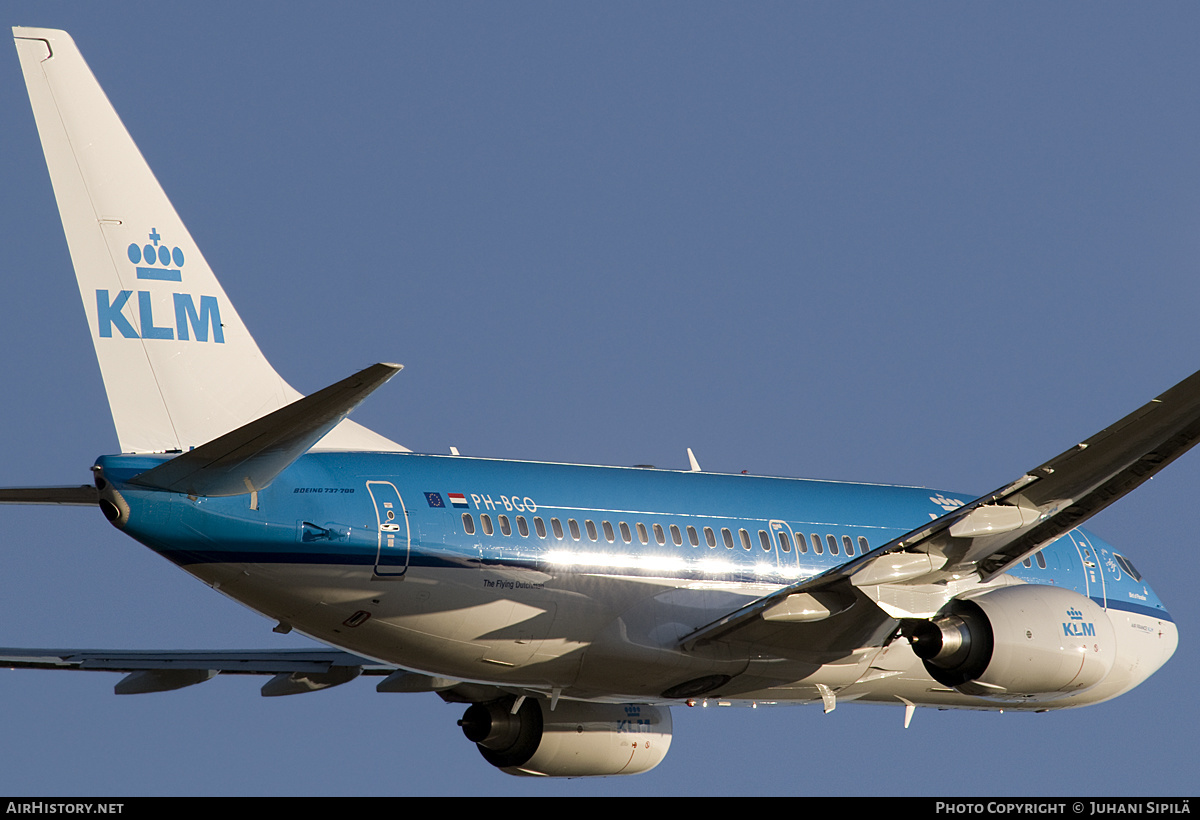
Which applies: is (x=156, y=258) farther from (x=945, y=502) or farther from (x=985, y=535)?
(x=945, y=502)

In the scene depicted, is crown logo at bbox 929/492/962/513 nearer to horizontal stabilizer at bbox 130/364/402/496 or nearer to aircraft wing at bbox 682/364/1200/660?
aircraft wing at bbox 682/364/1200/660

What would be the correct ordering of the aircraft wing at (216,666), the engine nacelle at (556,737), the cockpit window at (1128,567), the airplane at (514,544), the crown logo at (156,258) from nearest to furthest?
the airplane at (514,544) → the crown logo at (156,258) → the aircraft wing at (216,666) → the engine nacelle at (556,737) → the cockpit window at (1128,567)

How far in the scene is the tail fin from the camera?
62.5 ft

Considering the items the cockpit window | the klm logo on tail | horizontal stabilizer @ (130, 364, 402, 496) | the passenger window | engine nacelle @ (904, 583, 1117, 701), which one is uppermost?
the cockpit window

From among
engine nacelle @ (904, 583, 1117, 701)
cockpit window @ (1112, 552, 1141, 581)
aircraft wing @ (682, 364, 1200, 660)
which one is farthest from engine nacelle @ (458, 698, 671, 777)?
cockpit window @ (1112, 552, 1141, 581)

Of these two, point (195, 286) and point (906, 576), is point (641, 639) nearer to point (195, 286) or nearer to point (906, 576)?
point (906, 576)

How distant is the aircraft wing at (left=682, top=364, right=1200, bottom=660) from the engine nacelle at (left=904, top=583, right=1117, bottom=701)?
0.56 metres

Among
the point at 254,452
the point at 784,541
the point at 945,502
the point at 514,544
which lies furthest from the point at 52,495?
the point at 945,502

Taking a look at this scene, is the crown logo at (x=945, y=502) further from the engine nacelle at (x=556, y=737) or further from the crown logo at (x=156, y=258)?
the crown logo at (x=156, y=258)

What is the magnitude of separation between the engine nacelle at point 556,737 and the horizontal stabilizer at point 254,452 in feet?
25.1

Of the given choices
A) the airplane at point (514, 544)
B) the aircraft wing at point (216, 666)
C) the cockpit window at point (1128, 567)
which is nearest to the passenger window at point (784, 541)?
the airplane at point (514, 544)

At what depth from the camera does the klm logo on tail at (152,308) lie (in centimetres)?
1917
